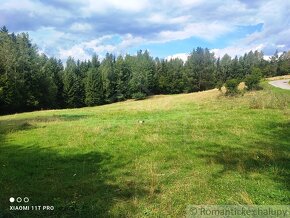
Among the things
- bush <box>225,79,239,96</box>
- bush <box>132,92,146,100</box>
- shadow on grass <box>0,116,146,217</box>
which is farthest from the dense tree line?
shadow on grass <box>0,116,146,217</box>

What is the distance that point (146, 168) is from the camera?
13.3 m

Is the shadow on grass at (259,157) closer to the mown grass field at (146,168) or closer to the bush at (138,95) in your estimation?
the mown grass field at (146,168)

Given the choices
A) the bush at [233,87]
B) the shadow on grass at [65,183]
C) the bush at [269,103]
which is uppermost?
the bush at [233,87]

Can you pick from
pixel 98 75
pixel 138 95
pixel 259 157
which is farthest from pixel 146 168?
pixel 98 75

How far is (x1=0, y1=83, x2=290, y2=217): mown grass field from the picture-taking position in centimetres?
979

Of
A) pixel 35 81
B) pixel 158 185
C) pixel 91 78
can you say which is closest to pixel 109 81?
pixel 91 78

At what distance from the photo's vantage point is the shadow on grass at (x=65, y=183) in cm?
944

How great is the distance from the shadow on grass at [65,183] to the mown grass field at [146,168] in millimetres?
27

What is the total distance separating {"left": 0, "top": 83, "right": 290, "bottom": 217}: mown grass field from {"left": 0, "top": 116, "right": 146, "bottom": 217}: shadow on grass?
27 mm

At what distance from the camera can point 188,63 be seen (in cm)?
12962

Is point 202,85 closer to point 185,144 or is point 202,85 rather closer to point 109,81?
point 109,81

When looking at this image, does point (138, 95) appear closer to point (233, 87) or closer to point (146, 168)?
point (233, 87)

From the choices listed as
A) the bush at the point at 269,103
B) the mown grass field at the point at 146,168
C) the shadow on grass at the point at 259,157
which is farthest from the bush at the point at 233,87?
the shadow on grass at the point at 259,157

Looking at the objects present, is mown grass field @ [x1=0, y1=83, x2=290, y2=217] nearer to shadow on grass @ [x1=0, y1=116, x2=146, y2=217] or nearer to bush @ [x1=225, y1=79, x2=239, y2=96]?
shadow on grass @ [x1=0, y1=116, x2=146, y2=217]
